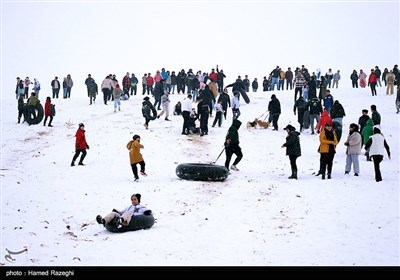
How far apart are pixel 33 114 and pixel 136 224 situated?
18440 millimetres

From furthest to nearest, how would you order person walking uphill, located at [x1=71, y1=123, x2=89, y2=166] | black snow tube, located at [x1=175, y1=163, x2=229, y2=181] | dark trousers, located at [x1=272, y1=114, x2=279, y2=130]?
dark trousers, located at [x1=272, y1=114, x2=279, y2=130]
person walking uphill, located at [x1=71, y1=123, x2=89, y2=166]
black snow tube, located at [x1=175, y1=163, x2=229, y2=181]

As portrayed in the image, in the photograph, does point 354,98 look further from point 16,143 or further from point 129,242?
point 129,242

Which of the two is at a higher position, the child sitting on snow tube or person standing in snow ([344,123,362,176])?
person standing in snow ([344,123,362,176])

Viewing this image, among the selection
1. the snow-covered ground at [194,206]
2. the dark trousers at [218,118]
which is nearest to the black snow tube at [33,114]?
the snow-covered ground at [194,206]

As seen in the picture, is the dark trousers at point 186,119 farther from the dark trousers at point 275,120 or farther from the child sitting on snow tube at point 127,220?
the child sitting on snow tube at point 127,220

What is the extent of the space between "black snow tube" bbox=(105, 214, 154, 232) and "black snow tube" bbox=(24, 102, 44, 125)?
1794 centimetres

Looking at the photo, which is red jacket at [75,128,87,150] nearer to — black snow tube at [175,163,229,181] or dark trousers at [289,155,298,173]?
black snow tube at [175,163,229,181]

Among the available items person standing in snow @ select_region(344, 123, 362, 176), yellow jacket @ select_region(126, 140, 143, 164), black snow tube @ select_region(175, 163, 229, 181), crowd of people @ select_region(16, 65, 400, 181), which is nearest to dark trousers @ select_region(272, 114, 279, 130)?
crowd of people @ select_region(16, 65, 400, 181)

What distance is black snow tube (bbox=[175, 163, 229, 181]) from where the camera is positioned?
51.6ft

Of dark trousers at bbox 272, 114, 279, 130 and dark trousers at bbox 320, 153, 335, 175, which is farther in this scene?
dark trousers at bbox 272, 114, 279, 130

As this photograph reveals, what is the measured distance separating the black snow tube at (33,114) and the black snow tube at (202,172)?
14.8 metres

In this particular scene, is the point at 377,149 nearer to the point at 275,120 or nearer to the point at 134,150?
the point at 134,150
